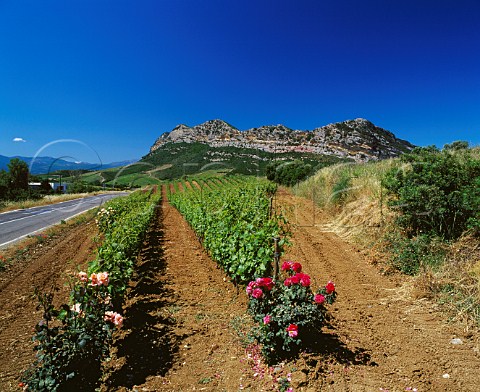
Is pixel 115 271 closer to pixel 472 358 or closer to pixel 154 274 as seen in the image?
pixel 154 274

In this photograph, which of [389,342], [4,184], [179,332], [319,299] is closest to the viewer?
[319,299]

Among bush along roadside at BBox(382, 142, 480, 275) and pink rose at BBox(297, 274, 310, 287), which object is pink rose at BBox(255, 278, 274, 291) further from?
bush along roadside at BBox(382, 142, 480, 275)

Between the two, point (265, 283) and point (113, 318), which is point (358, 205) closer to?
point (265, 283)

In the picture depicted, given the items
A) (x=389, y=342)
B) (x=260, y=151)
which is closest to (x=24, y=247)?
(x=389, y=342)

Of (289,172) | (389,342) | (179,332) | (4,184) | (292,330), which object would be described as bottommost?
(179,332)

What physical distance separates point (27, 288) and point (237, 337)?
16.1 feet

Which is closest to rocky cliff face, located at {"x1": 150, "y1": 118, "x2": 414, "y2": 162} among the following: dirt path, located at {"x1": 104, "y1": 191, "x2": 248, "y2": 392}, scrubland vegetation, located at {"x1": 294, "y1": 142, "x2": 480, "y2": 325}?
scrubland vegetation, located at {"x1": 294, "y1": 142, "x2": 480, "y2": 325}

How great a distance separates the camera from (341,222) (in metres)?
10.3

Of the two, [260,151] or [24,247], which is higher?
[260,151]

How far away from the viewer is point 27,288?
5.94 metres

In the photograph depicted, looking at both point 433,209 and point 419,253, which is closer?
point 419,253

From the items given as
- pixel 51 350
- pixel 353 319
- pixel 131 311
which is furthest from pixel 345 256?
pixel 51 350

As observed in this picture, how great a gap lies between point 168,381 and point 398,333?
3.02 m

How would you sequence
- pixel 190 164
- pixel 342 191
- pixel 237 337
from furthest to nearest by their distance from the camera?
pixel 190 164, pixel 342 191, pixel 237 337
